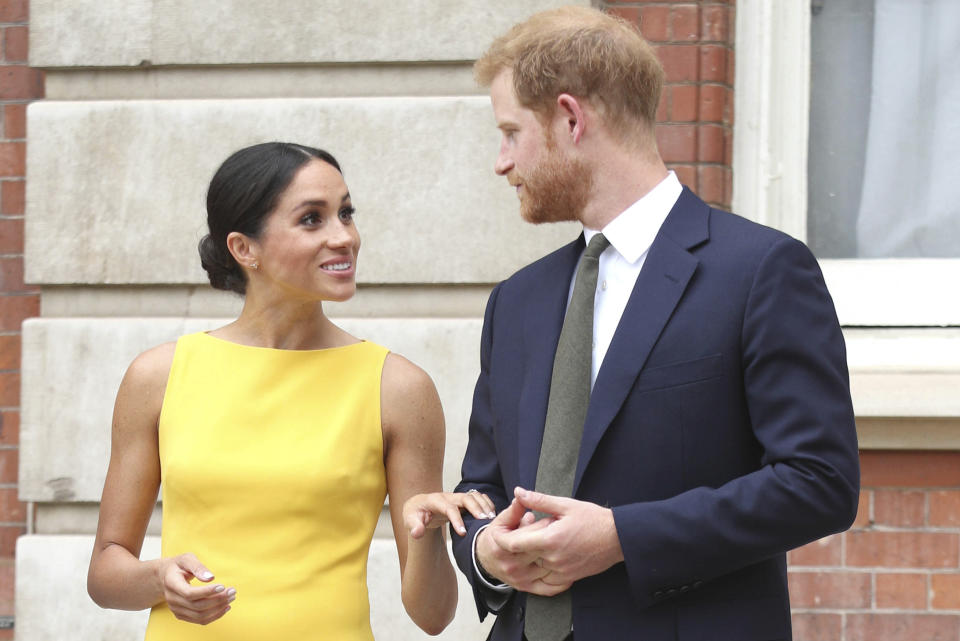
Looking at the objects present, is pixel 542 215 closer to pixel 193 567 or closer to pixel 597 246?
pixel 597 246

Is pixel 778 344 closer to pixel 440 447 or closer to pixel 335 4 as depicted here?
pixel 440 447

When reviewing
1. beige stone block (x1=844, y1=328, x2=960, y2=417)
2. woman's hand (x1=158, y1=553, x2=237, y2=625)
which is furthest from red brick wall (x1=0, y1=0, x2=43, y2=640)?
beige stone block (x1=844, y1=328, x2=960, y2=417)

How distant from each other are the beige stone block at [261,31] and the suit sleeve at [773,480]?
2023 mm

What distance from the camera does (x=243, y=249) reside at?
8.51 feet

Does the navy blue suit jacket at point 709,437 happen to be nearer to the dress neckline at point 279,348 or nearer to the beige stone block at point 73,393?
the dress neckline at point 279,348

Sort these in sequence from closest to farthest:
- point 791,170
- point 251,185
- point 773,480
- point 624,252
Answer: point 773,480 → point 624,252 → point 251,185 → point 791,170

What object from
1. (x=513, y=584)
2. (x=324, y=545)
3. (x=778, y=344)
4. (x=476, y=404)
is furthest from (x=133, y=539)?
(x=778, y=344)

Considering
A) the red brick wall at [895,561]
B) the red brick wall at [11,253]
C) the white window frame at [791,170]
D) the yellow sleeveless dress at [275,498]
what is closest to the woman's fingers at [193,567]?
the yellow sleeveless dress at [275,498]

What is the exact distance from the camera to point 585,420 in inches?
75.0

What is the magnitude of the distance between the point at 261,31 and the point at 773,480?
254 centimetres

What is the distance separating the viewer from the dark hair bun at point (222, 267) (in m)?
2.69

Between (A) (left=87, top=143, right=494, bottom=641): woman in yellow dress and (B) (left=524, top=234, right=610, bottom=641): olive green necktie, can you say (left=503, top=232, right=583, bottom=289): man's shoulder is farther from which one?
(A) (left=87, top=143, right=494, bottom=641): woman in yellow dress

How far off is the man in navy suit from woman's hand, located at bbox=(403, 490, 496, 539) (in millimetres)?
34

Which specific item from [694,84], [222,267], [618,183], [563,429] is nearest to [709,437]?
[563,429]
